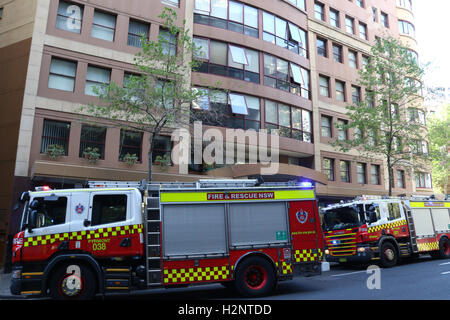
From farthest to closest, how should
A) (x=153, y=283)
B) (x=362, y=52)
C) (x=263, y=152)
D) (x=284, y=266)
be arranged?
(x=362, y=52) → (x=263, y=152) → (x=284, y=266) → (x=153, y=283)

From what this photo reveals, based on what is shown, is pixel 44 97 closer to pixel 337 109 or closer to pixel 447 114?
pixel 337 109

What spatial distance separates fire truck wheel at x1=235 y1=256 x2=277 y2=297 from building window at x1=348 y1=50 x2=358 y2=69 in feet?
80.4

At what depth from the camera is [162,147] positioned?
1788 cm

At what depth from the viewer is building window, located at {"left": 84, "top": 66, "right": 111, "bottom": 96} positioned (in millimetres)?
16734

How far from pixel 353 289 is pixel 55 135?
1439cm

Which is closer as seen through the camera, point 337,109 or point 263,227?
point 263,227

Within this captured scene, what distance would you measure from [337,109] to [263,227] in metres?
19.7

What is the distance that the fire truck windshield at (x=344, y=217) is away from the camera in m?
12.9

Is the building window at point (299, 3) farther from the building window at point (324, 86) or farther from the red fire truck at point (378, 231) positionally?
the red fire truck at point (378, 231)

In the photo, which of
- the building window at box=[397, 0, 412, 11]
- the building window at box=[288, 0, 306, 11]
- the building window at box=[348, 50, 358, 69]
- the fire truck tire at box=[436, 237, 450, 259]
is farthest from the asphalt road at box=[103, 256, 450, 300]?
the building window at box=[397, 0, 412, 11]

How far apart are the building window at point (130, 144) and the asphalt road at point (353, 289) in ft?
29.1
